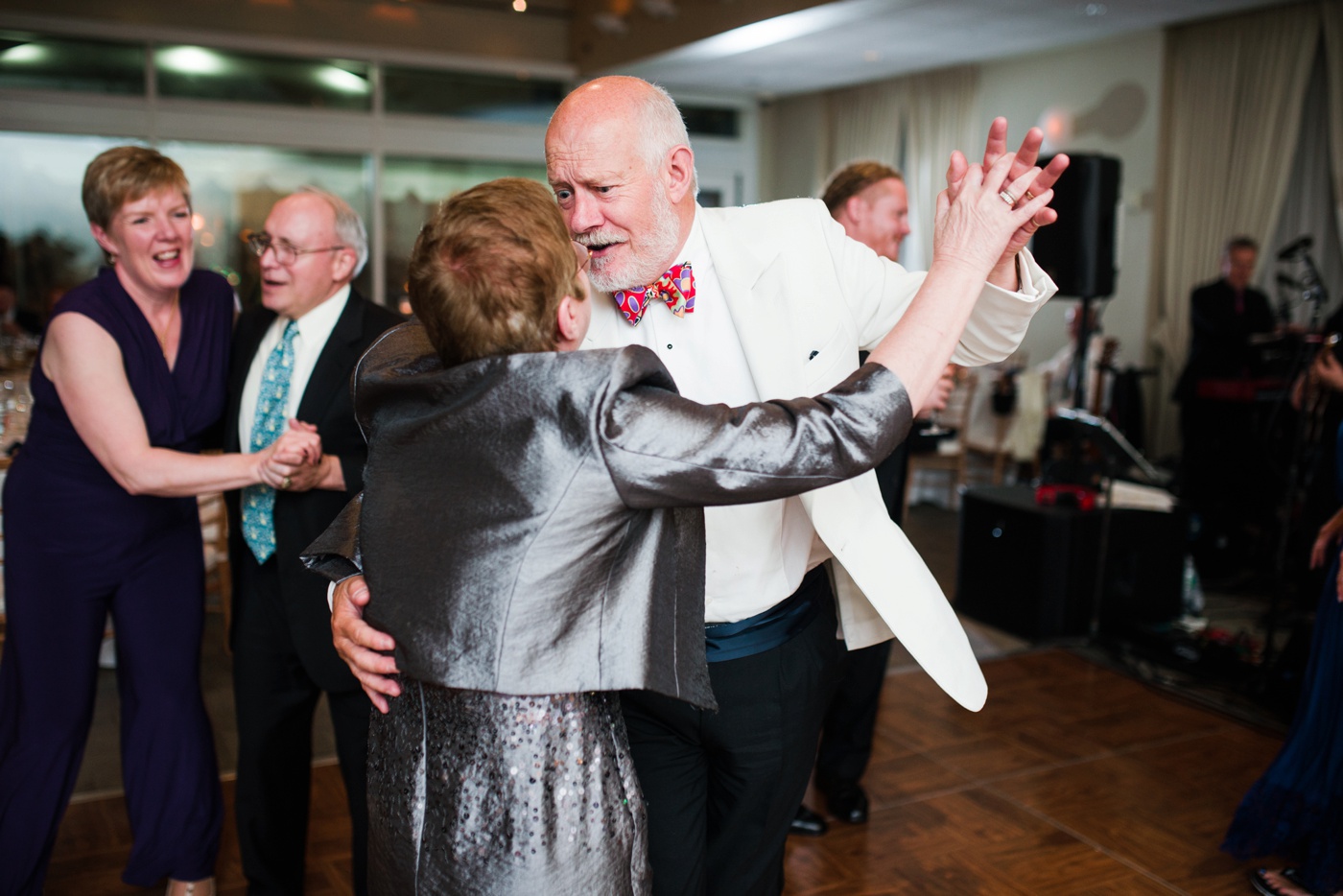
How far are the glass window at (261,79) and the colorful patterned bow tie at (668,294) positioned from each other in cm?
917

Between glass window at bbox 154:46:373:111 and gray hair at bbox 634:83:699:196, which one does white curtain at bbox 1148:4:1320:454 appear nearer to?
glass window at bbox 154:46:373:111

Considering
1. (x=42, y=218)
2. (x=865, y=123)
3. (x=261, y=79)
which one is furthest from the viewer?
(x=865, y=123)

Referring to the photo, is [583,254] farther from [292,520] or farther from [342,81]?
[342,81]

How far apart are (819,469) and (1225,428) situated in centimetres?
641

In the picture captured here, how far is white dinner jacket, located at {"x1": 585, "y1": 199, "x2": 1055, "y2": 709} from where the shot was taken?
5.39 feet

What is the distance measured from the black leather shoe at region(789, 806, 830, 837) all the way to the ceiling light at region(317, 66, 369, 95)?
8.91 m

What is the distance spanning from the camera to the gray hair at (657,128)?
1637 mm

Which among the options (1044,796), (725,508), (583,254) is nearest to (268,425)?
(583,254)

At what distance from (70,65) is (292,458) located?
8.72m

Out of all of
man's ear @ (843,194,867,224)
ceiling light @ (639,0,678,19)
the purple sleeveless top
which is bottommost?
the purple sleeveless top

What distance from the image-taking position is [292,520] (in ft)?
7.85

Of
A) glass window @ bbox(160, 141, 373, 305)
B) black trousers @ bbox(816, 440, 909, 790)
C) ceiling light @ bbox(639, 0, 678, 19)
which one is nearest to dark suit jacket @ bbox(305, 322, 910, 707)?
black trousers @ bbox(816, 440, 909, 790)

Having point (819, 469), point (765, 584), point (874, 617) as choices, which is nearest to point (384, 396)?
point (819, 469)

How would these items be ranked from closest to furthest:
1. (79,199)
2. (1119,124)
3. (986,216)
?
(986,216)
(1119,124)
(79,199)
